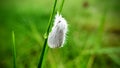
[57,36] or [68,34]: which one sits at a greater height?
[57,36]

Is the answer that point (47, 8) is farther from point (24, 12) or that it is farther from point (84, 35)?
point (84, 35)

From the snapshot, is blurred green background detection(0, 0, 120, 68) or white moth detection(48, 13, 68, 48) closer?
white moth detection(48, 13, 68, 48)

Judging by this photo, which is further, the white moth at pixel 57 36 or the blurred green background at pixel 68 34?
the blurred green background at pixel 68 34

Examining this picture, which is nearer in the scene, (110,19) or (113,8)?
(110,19)

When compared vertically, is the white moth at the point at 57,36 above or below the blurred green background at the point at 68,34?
above

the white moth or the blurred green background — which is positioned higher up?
the white moth

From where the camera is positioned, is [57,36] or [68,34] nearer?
[57,36]

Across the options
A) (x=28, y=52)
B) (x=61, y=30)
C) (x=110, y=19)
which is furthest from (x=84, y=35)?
(x=61, y=30)

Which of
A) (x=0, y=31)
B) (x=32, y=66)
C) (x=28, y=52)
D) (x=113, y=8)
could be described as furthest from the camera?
(x=113, y=8)
